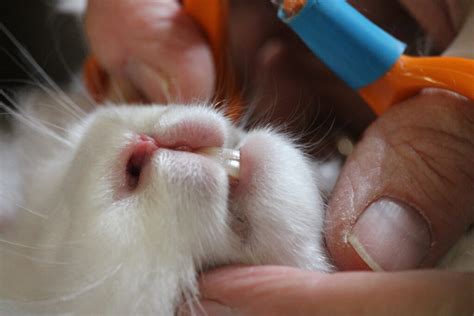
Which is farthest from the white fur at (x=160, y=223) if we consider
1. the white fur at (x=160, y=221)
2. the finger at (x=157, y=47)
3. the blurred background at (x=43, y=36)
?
the blurred background at (x=43, y=36)

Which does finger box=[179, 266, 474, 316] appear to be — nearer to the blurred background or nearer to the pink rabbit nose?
the pink rabbit nose

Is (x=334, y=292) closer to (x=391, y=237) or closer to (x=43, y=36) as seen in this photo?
(x=391, y=237)

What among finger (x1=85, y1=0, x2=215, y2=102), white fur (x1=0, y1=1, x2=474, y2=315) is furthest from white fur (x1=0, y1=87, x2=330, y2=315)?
finger (x1=85, y1=0, x2=215, y2=102)

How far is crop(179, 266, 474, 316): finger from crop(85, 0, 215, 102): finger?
0.77 feet

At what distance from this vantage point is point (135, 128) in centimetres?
45

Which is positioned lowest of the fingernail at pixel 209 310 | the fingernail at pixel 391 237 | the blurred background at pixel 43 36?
the blurred background at pixel 43 36

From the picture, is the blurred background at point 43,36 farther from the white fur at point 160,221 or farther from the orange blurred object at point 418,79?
the orange blurred object at point 418,79

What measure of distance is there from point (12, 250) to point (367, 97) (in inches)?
14.1

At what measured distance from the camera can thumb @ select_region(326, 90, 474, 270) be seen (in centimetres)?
40

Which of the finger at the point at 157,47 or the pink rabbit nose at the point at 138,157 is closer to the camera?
the pink rabbit nose at the point at 138,157

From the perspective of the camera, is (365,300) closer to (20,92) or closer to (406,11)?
(406,11)

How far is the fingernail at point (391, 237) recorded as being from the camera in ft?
1.29

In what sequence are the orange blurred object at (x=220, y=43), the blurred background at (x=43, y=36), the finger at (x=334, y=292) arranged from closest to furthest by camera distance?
the finger at (x=334, y=292), the orange blurred object at (x=220, y=43), the blurred background at (x=43, y=36)

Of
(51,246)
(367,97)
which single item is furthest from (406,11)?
(51,246)
